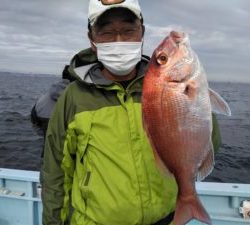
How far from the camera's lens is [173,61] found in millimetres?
2328

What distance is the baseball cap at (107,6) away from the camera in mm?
2922

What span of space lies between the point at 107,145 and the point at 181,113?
2.31ft

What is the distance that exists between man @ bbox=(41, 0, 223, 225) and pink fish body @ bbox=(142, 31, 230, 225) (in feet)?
1.05

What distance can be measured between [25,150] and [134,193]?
46.6 ft

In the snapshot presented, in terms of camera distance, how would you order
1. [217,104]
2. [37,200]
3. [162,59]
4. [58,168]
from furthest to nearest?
[37,200], [58,168], [217,104], [162,59]

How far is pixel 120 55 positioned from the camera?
2934 millimetres

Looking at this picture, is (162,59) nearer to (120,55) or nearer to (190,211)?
(120,55)

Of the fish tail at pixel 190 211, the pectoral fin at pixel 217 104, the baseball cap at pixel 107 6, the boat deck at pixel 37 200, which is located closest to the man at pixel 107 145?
the baseball cap at pixel 107 6

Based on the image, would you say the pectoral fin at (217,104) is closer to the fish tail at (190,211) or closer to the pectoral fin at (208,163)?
the pectoral fin at (208,163)

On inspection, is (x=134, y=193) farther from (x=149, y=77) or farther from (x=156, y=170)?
(x=149, y=77)

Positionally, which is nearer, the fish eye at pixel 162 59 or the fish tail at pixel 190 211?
the fish eye at pixel 162 59

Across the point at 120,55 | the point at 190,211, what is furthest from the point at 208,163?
the point at 120,55

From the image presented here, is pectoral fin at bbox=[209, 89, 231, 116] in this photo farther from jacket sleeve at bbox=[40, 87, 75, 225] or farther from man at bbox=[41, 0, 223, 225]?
jacket sleeve at bbox=[40, 87, 75, 225]

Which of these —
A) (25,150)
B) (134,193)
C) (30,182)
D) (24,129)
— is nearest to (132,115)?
(134,193)
